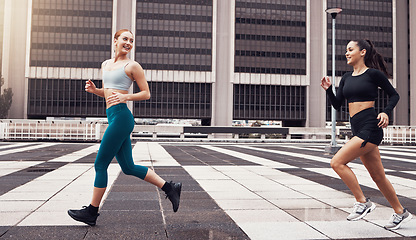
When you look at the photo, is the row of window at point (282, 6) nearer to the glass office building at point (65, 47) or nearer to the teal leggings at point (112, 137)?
the glass office building at point (65, 47)

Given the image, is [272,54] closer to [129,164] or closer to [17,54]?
[17,54]

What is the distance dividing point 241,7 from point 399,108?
33649 mm

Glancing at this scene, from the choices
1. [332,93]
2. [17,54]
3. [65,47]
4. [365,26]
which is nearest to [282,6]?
[365,26]

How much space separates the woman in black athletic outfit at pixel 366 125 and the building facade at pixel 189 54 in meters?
47.2

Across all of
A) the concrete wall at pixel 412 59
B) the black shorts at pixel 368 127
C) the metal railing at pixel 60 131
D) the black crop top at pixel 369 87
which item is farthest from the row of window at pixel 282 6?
the black shorts at pixel 368 127

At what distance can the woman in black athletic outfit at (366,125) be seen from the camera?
3.24 metres

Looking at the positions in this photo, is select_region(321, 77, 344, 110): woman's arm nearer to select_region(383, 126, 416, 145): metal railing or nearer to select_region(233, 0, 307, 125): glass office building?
select_region(383, 126, 416, 145): metal railing

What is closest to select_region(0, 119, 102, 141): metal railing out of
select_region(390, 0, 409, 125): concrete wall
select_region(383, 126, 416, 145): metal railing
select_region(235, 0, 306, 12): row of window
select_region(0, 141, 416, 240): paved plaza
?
select_region(0, 141, 416, 240): paved plaza

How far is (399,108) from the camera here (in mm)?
57656

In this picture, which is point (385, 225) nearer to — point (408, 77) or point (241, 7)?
point (241, 7)

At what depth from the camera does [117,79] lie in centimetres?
327

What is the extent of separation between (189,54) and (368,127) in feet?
160

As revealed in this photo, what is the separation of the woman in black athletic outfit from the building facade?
47.2 m

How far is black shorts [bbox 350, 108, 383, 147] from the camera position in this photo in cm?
321
